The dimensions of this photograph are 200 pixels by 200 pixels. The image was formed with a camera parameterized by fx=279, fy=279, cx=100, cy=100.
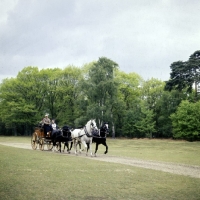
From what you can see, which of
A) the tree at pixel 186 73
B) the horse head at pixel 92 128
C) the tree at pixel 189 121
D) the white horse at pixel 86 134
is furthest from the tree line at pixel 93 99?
the horse head at pixel 92 128

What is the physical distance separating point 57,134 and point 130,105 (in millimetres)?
45958

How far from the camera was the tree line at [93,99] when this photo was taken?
174ft

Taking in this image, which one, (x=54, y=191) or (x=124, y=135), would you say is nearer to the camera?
(x=54, y=191)

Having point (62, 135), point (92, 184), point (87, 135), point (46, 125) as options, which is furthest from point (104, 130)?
point (92, 184)

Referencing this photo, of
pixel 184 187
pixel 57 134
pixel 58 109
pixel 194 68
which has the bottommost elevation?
pixel 184 187

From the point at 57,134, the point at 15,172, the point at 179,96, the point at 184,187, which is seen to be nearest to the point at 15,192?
the point at 15,172

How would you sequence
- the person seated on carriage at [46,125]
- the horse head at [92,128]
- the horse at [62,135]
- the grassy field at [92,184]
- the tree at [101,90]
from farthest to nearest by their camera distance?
the tree at [101,90] < the person seated on carriage at [46,125] < the horse at [62,135] < the horse head at [92,128] < the grassy field at [92,184]

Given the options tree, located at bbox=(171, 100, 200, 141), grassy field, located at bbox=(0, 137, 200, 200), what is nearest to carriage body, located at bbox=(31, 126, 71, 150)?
grassy field, located at bbox=(0, 137, 200, 200)

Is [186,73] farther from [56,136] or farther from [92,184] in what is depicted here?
[92,184]

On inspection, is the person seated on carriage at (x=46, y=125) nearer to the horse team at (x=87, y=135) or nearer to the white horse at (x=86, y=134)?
the horse team at (x=87, y=135)

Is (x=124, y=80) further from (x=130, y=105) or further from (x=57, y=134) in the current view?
(x=57, y=134)

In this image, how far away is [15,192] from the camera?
816 centimetres

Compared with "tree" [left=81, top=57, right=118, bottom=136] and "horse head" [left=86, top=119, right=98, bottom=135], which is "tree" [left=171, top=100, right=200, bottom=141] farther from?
"horse head" [left=86, top=119, right=98, bottom=135]

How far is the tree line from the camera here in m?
53.2
